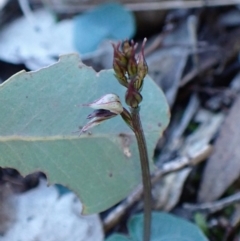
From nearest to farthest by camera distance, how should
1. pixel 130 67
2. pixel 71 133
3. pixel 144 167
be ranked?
1. pixel 130 67
2. pixel 144 167
3. pixel 71 133

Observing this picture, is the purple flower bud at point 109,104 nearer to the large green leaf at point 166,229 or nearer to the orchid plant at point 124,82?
the orchid plant at point 124,82

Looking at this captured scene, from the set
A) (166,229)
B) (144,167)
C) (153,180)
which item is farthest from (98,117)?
(153,180)

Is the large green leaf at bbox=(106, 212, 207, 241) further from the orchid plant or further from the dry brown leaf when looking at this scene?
the orchid plant

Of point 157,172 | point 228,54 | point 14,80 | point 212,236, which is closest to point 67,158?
point 14,80

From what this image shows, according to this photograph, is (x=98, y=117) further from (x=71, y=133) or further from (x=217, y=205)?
(x=217, y=205)

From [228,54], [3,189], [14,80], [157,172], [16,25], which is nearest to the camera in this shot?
[14,80]

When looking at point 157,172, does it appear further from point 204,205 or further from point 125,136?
point 125,136
